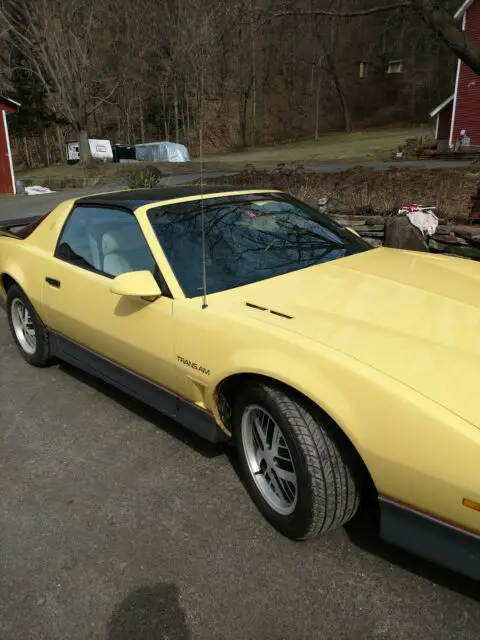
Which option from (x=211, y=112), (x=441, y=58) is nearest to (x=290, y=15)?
(x=211, y=112)

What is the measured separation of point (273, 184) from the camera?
8.57m

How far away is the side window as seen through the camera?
9.59 feet

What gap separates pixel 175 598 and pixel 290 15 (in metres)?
11.9

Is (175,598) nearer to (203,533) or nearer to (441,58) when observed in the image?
(203,533)

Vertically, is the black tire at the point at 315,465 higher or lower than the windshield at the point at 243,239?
lower

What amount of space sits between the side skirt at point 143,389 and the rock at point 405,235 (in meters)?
3.57

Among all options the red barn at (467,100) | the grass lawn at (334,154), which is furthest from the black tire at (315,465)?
the red barn at (467,100)

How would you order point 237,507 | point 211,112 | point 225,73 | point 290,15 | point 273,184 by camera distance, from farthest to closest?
point 211,112 < point 225,73 < point 290,15 < point 273,184 < point 237,507

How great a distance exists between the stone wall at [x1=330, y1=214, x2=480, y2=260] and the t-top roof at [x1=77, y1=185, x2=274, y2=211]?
2.77 m

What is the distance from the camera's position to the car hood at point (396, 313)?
1.80 meters

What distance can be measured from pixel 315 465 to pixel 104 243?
78.1 inches

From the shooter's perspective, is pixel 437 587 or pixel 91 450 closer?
pixel 437 587

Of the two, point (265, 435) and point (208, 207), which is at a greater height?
point (208, 207)

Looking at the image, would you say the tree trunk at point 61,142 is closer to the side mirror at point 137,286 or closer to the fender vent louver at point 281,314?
the side mirror at point 137,286
